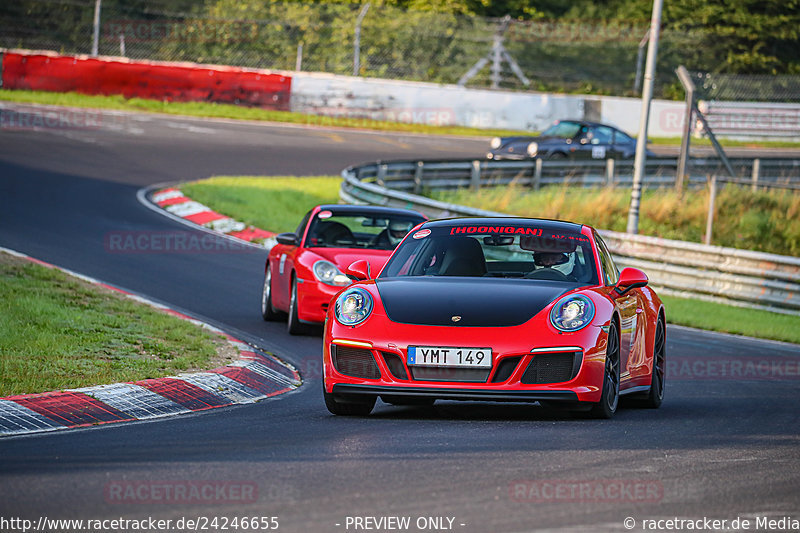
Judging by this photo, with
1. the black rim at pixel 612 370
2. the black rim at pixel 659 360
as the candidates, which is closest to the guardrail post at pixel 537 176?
the black rim at pixel 659 360

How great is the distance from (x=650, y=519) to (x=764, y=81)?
33421 mm

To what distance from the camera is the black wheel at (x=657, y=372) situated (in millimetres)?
9211

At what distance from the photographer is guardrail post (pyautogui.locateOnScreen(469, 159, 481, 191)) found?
27938mm

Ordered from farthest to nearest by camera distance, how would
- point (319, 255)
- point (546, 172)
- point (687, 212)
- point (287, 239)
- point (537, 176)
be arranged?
point (546, 172), point (537, 176), point (687, 212), point (287, 239), point (319, 255)

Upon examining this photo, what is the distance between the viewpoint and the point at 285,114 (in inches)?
1492

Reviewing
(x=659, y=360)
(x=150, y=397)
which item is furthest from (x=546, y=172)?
(x=150, y=397)

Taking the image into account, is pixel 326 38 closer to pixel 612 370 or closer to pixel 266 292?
pixel 266 292

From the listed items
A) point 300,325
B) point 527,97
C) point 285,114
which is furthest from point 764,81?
point 300,325

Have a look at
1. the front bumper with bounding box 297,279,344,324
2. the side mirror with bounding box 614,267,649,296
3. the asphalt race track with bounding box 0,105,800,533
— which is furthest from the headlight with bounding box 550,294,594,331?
the front bumper with bounding box 297,279,344,324

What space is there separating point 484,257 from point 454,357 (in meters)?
1.38

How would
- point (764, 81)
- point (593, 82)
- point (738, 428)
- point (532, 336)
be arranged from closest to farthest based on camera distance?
1. point (532, 336)
2. point (738, 428)
3. point (764, 81)
4. point (593, 82)

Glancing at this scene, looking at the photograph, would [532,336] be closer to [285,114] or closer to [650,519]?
[650,519]

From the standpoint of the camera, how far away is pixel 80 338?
9.83 meters

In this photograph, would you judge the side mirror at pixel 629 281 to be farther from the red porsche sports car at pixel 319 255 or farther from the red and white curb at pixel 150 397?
the red porsche sports car at pixel 319 255
